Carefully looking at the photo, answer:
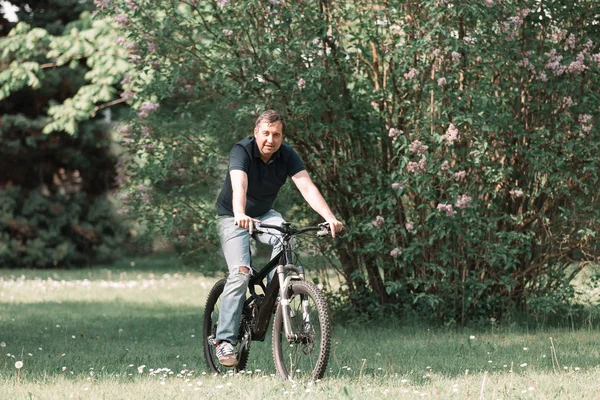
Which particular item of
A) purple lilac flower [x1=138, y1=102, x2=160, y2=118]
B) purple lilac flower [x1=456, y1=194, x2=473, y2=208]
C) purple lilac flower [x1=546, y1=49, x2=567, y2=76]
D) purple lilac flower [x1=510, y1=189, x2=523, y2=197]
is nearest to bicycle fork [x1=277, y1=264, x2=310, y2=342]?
purple lilac flower [x1=456, y1=194, x2=473, y2=208]

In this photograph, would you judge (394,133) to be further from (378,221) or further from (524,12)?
(524,12)

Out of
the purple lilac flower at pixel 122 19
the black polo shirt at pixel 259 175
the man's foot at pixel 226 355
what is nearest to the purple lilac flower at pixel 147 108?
the purple lilac flower at pixel 122 19

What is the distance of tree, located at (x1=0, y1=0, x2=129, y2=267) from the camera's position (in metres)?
20.1

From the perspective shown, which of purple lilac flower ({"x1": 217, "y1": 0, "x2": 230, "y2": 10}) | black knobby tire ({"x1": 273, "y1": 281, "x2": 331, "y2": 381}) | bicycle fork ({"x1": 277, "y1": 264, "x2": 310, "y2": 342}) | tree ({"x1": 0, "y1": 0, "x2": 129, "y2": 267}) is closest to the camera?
black knobby tire ({"x1": 273, "y1": 281, "x2": 331, "y2": 381})

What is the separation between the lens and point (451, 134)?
7.88 metres

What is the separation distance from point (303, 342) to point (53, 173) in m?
16.3

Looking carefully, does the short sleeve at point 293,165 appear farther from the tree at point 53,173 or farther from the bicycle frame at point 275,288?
the tree at point 53,173

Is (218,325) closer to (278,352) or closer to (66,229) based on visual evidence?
(278,352)

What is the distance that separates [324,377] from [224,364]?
640mm

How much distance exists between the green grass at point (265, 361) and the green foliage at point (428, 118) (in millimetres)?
646

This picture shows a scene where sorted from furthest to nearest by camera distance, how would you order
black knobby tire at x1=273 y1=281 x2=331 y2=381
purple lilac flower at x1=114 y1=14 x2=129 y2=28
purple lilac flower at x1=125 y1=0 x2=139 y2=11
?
1. purple lilac flower at x1=114 y1=14 x2=129 y2=28
2. purple lilac flower at x1=125 y1=0 x2=139 y2=11
3. black knobby tire at x1=273 y1=281 x2=331 y2=381

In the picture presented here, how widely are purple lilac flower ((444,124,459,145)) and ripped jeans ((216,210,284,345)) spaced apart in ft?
7.59

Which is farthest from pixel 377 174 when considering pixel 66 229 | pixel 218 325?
pixel 66 229

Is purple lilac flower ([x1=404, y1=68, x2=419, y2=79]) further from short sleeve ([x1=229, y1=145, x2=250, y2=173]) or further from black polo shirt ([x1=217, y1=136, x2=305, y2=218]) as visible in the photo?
short sleeve ([x1=229, y1=145, x2=250, y2=173])
